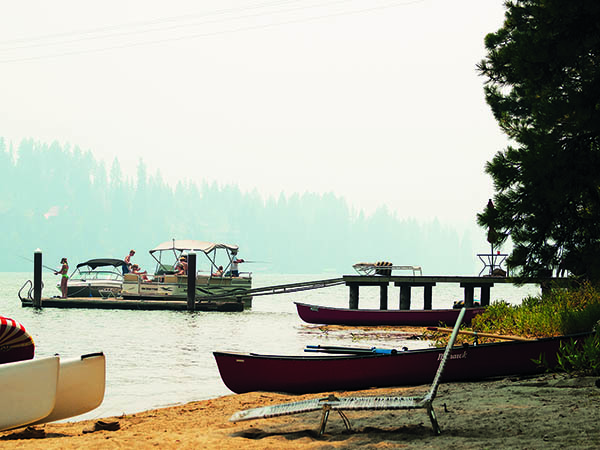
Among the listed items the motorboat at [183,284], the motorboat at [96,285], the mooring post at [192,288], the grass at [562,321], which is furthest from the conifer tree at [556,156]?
the motorboat at [96,285]

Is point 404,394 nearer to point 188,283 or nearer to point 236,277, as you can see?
point 188,283

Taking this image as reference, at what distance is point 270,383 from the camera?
12727 mm

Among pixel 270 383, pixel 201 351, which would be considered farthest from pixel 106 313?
pixel 270 383

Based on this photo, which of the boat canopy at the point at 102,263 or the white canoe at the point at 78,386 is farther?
the boat canopy at the point at 102,263

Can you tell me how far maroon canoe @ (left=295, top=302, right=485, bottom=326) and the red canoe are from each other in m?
20.5

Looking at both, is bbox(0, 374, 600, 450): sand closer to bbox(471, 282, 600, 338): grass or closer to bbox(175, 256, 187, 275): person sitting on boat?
bbox(471, 282, 600, 338): grass

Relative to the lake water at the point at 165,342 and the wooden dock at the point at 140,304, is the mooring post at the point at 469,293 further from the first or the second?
the wooden dock at the point at 140,304

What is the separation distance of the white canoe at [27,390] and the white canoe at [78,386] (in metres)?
0.56

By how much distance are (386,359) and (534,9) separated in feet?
19.0

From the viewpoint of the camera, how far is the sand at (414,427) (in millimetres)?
7223

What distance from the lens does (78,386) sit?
1055cm

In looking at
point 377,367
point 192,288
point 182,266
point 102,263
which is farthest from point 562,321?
point 102,263

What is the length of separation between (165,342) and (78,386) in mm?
16090

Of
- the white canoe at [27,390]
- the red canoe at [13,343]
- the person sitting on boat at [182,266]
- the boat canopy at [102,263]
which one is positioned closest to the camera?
the white canoe at [27,390]
